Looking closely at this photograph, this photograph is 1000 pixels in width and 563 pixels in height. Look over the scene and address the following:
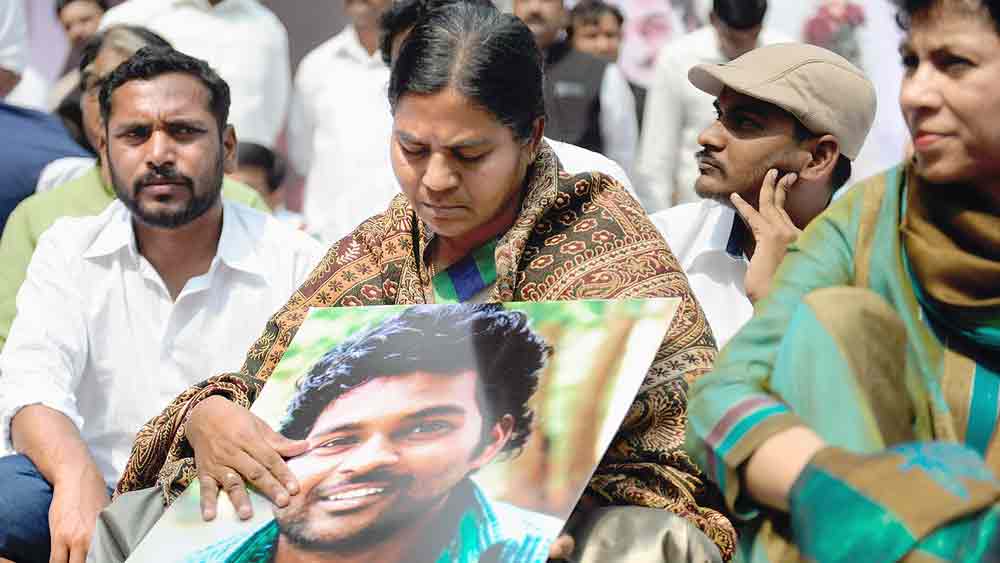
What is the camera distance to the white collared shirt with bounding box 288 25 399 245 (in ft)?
21.2

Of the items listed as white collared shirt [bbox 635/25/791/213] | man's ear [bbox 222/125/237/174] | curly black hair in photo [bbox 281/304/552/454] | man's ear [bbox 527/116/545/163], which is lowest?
white collared shirt [bbox 635/25/791/213]

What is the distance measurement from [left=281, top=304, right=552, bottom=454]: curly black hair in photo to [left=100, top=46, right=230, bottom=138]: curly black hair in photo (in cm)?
157

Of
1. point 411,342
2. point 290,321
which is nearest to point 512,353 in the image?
point 411,342

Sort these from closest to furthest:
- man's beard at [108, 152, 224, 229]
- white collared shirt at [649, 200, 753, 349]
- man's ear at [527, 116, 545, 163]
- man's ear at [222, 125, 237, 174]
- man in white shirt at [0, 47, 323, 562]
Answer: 1. man's ear at [527, 116, 545, 163]
2. white collared shirt at [649, 200, 753, 349]
3. man in white shirt at [0, 47, 323, 562]
4. man's beard at [108, 152, 224, 229]
5. man's ear at [222, 125, 237, 174]

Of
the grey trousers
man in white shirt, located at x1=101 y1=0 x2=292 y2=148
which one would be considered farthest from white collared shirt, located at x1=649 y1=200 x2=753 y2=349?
man in white shirt, located at x1=101 y1=0 x2=292 y2=148

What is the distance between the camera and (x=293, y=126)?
7578 mm

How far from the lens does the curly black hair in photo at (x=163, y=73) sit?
4.34 m

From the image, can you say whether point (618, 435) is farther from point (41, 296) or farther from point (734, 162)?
point (41, 296)

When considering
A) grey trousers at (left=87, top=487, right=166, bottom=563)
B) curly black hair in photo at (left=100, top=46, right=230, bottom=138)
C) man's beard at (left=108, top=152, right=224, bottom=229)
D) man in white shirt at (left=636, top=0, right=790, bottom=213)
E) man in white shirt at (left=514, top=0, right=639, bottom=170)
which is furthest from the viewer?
man in white shirt at (left=636, top=0, right=790, bottom=213)

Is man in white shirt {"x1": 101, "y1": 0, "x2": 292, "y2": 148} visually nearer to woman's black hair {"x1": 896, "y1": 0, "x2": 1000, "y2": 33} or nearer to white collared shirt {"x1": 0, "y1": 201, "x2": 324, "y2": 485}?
white collared shirt {"x1": 0, "y1": 201, "x2": 324, "y2": 485}

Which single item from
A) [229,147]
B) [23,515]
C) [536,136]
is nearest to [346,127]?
[229,147]

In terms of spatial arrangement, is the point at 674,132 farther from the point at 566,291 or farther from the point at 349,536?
the point at 349,536

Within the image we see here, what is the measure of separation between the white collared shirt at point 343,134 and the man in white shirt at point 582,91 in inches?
27.0

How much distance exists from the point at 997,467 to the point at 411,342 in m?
1.17
